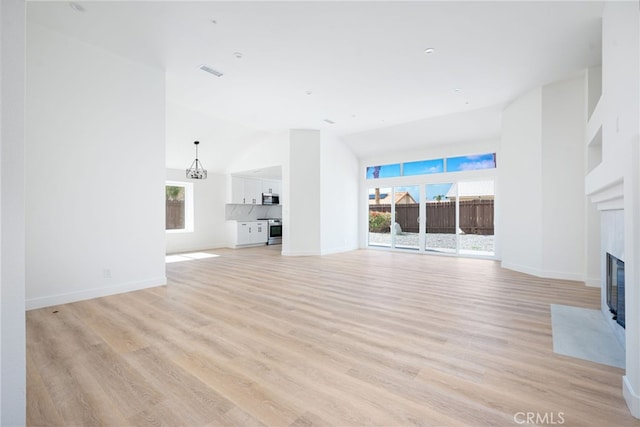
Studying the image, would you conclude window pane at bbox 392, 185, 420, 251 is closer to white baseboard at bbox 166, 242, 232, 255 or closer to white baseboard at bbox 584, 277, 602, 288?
white baseboard at bbox 584, 277, 602, 288

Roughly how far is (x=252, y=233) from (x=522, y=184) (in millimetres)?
7676

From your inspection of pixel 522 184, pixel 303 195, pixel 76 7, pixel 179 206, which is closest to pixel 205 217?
pixel 179 206

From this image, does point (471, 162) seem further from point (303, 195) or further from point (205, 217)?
point (205, 217)

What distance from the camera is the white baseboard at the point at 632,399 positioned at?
1515mm

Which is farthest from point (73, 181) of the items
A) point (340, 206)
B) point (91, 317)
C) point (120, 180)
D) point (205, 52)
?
point (340, 206)

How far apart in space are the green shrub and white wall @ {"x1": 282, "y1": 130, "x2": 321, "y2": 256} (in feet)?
7.51

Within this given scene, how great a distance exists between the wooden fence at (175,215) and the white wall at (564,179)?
354 inches

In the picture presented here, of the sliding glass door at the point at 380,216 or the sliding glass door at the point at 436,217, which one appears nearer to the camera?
the sliding glass door at the point at 436,217

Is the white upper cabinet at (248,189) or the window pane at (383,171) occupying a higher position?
the window pane at (383,171)

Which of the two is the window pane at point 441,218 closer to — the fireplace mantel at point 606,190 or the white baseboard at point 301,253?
the white baseboard at point 301,253

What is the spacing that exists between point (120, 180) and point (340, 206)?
554cm

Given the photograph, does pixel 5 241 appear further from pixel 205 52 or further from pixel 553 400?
pixel 205 52

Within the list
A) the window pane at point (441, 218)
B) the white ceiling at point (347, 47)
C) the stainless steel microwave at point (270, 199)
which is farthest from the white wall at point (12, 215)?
the stainless steel microwave at point (270, 199)

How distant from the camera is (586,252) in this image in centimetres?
443
